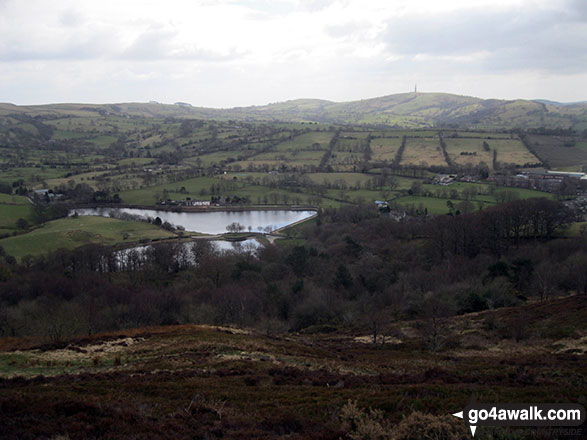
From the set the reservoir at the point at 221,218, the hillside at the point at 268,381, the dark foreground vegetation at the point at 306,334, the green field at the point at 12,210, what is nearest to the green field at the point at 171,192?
the reservoir at the point at 221,218

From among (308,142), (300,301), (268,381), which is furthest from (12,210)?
(308,142)

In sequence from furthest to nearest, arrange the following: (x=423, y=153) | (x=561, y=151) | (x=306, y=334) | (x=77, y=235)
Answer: (x=423, y=153) < (x=561, y=151) < (x=77, y=235) < (x=306, y=334)

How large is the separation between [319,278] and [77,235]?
40452 millimetres

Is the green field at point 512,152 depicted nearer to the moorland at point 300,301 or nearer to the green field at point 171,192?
the moorland at point 300,301

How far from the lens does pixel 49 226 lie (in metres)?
69.8

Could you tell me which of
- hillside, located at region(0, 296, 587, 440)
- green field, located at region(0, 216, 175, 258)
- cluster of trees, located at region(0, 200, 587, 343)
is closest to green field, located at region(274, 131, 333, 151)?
green field, located at region(0, 216, 175, 258)

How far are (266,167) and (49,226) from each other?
198ft

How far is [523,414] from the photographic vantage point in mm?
8703

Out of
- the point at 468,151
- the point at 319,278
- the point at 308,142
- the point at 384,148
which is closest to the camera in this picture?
the point at 319,278

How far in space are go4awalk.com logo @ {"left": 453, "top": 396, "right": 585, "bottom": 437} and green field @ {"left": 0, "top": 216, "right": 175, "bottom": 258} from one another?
59.8 meters

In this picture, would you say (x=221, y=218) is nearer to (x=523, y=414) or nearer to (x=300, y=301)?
(x=300, y=301)

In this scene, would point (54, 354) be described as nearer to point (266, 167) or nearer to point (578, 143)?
point (266, 167)

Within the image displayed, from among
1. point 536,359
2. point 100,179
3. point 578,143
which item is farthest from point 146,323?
point 578,143

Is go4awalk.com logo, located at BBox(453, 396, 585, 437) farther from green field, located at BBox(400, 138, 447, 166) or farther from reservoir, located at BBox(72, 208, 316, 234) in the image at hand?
green field, located at BBox(400, 138, 447, 166)
